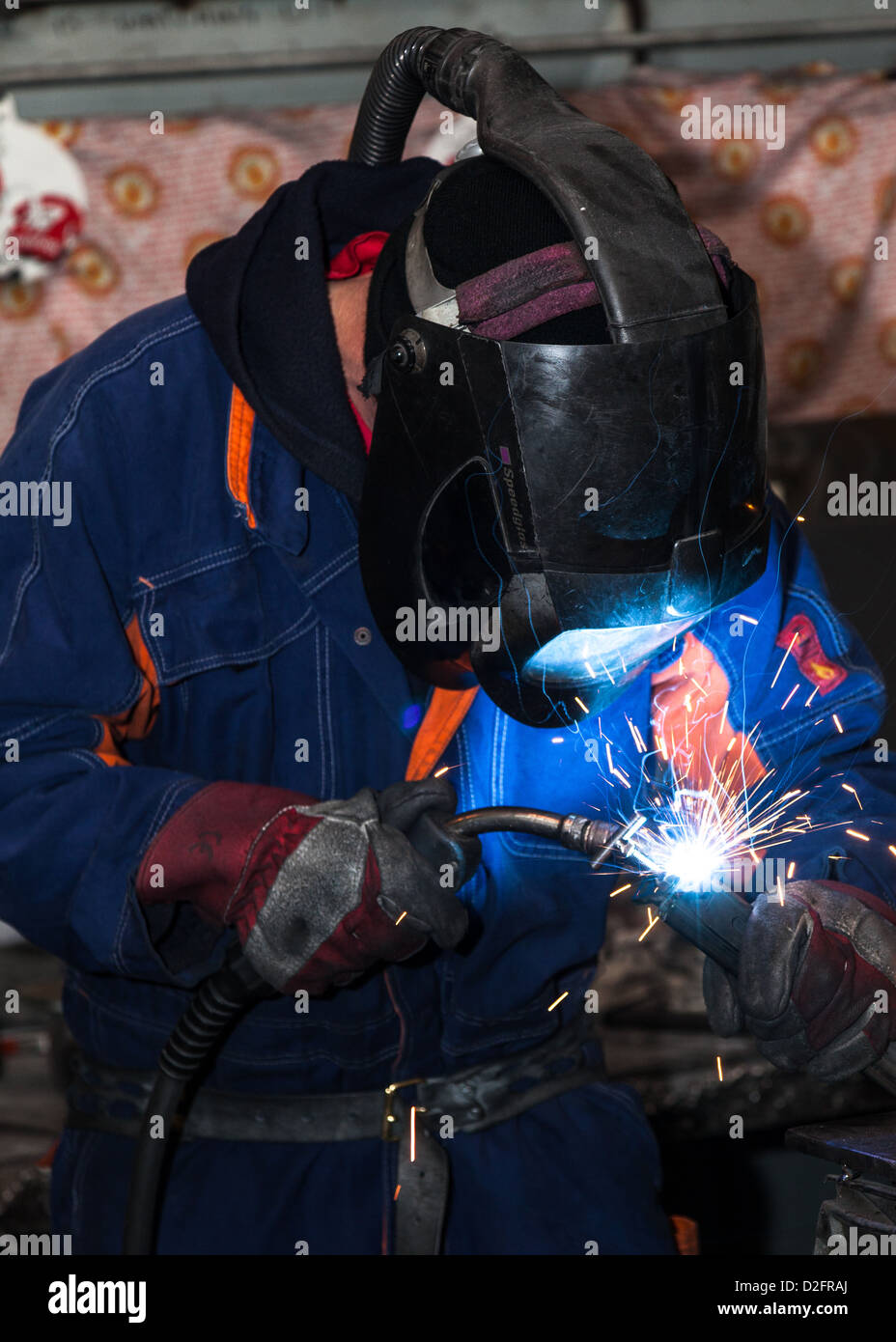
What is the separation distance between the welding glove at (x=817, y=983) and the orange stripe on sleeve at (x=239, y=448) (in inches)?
35.7

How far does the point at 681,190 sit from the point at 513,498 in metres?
2.82

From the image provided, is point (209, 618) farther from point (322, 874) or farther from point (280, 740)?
point (322, 874)

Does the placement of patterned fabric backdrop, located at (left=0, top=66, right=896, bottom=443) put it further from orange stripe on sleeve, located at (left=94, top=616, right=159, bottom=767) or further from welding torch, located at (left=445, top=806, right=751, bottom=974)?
welding torch, located at (left=445, top=806, right=751, bottom=974)

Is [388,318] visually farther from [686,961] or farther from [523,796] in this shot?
[686,961]

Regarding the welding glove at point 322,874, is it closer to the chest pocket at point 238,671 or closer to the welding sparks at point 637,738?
the chest pocket at point 238,671

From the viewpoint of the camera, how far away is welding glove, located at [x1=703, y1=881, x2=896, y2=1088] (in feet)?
5.53

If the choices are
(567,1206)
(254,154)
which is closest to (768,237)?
(254,154)

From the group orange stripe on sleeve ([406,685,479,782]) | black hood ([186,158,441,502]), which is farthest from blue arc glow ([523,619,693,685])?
black hood ([186,158,441,502])

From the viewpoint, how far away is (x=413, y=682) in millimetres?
1976

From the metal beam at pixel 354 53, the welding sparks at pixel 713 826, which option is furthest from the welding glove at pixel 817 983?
the metal beam at pixel 354 53

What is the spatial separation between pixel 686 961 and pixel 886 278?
2202 mm

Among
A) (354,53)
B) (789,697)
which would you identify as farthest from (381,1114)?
(354,53)

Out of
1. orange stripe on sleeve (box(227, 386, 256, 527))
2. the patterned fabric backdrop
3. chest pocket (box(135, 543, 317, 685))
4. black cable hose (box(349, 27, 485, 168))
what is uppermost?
the patterned fabric backdrop

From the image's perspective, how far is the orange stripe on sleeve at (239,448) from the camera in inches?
75.5
